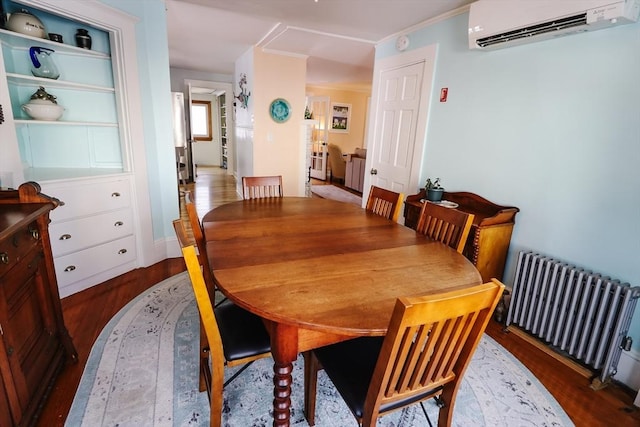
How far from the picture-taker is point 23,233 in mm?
1340

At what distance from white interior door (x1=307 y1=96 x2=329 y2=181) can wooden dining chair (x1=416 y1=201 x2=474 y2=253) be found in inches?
250

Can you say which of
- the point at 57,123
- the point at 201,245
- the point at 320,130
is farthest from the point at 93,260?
the point at 320,130

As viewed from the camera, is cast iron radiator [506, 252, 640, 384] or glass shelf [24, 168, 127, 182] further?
glass shelf [24, 168, 127, 182]

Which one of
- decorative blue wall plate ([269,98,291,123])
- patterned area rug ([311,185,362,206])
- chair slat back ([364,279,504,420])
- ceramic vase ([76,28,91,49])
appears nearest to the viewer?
chair slat back ([364,279,504,420])

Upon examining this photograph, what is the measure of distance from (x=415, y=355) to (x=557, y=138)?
1.86m

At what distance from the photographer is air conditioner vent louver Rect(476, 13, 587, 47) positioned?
5.71 ft

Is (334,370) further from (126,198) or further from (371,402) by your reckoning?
(126,198)

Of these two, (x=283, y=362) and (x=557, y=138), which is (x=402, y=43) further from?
(x=283, y=362)

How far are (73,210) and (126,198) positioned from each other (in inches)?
16.3

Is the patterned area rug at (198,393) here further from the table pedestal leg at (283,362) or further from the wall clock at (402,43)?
the wall clock at (402,43)

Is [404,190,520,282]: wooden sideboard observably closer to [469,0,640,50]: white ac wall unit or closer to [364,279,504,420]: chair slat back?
[469,0,640,50]: white ac wall unit

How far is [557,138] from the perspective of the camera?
6.56 ft

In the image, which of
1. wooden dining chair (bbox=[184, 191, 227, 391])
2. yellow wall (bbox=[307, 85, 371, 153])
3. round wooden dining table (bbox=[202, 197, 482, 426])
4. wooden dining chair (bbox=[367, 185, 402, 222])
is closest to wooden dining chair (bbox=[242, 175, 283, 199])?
round wooden dining table (bbox=[202, 197, 482, 426])

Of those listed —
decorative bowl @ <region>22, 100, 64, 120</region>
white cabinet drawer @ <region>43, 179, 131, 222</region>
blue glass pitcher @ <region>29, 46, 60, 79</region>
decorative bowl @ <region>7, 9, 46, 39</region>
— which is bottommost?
white cabinet drawer @ <region>43, 179, 131, 222</region>
